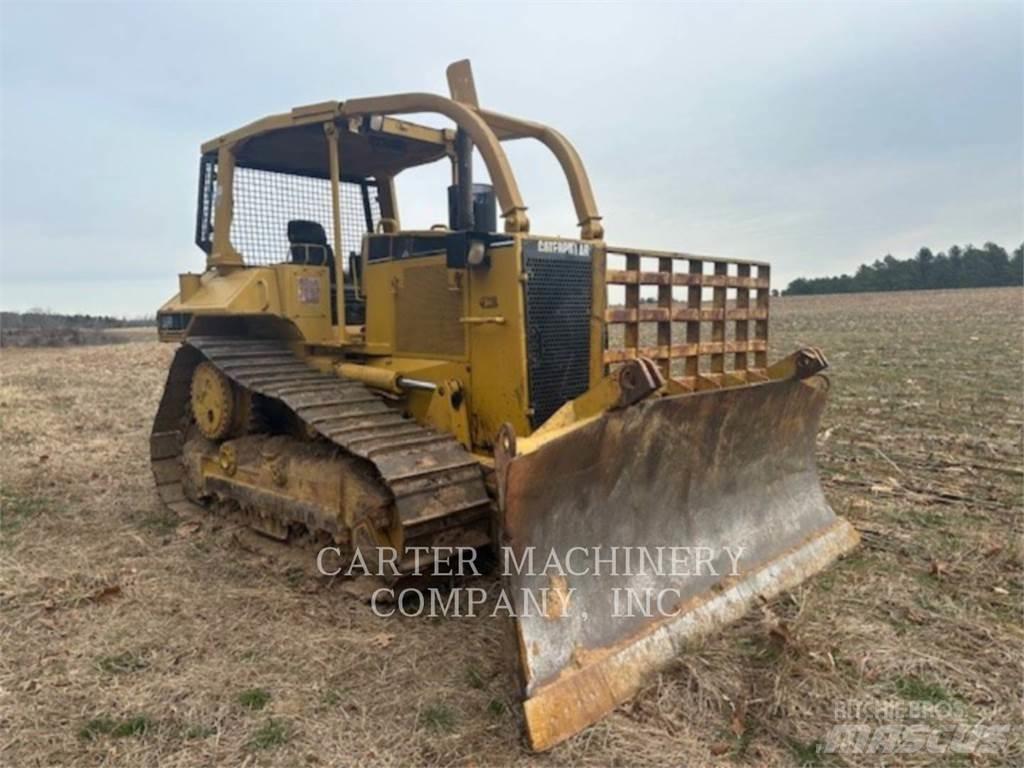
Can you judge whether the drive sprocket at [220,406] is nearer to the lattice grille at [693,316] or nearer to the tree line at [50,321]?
the lattice grille at [693,316]

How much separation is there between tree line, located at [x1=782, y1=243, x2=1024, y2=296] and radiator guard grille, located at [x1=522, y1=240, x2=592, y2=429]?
56381mm

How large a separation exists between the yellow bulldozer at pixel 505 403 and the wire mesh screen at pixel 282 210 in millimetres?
26

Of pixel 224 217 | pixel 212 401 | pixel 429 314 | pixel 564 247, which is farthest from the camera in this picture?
pixel 224 217

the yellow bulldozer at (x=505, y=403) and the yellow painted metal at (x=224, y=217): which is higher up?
the yellow painted metal at (x=224, y=217)

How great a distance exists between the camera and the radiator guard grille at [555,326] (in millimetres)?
4434

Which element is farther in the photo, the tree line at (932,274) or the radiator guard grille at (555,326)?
the tree line at (932,274)

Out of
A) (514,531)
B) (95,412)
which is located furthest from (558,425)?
(95,412)

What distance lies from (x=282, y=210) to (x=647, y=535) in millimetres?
4355

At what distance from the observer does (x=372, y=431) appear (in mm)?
4523

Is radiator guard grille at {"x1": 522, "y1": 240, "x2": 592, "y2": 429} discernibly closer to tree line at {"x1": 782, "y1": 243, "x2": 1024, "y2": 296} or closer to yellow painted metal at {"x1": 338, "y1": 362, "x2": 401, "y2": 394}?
yellow painted metal at {"x1": 338, "y1": 362, "x2": 401, "y2": 394}

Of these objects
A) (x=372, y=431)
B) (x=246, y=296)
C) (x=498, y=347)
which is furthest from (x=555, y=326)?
(x=246, y=296)

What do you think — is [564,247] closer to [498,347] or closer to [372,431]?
[498,347]

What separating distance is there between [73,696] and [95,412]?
897 cm

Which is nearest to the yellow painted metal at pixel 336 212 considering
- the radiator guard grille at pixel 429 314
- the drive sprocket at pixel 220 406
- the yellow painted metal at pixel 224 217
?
the radiator guard grille at pixel 429 314
